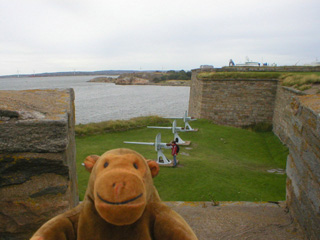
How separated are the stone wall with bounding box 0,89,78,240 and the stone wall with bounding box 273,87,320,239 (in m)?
2.29

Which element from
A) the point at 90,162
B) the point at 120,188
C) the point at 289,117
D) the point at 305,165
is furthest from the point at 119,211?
the point at 289,117

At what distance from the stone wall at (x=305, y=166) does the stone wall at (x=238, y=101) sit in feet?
50.6

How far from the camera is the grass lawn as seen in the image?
7066mm

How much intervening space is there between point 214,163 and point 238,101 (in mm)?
9808

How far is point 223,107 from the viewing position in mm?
19062

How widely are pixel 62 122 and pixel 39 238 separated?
94 centimetres

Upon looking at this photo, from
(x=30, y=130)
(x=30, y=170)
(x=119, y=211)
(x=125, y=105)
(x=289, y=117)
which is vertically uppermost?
(x=30, y=130)

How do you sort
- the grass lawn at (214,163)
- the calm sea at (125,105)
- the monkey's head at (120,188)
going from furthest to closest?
the calm sea at (125,105) < the grass lawn at (214,163) < the monkey's head at (120,188)

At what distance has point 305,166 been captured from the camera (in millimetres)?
2982

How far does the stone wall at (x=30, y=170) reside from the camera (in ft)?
6.72

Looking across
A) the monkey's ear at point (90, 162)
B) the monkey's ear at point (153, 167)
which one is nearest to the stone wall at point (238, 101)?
the monkey's ear at point (153, 167)

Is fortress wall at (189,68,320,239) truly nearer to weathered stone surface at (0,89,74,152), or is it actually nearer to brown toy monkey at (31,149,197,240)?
brown toy monkey at (31,149,197,240)

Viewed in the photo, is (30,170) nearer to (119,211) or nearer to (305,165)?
(119,211)

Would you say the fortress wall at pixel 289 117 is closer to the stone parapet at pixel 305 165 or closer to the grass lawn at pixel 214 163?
the stone parapet at pixel 305 165
